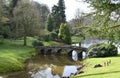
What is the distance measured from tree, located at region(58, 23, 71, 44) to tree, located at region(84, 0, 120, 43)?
72.6 meters

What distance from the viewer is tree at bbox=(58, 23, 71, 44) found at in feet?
324

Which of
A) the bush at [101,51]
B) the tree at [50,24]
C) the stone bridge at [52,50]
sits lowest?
the stone bridge at [52,50]

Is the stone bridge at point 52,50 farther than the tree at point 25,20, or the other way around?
the stone bridge at point 52,50

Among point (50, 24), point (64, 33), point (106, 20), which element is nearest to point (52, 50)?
point (64, 33)

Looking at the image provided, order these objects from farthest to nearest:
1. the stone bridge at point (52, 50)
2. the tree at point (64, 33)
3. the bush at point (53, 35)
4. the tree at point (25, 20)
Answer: the bush at point (53, 35) < the tree at point (64, 33) < the stone bridge at point (52, 50) < the tree at point (25, 20)

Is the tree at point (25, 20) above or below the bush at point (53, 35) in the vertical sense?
above

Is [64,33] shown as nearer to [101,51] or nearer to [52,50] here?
[52,50]

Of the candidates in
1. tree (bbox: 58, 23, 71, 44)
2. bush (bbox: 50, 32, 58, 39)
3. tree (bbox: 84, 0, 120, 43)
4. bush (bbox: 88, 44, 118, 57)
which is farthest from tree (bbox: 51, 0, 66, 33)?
tree (bbox: 84, 0, 120, 43)

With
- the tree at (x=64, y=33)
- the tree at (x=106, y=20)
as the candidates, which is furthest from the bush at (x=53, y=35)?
the tree at (x=106, y=20)

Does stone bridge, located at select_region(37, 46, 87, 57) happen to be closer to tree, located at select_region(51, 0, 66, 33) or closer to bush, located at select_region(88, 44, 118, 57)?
bush, located at select_region(88, 44, 118, 57)

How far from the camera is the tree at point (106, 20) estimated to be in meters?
22.9

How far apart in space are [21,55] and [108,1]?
42788mm

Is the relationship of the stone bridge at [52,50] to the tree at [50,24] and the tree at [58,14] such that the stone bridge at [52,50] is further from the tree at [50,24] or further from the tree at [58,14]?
the tree at [58,14]

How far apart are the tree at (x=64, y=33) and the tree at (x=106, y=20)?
7262 cm
